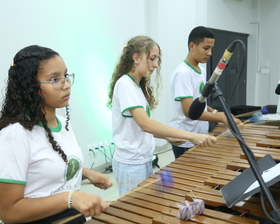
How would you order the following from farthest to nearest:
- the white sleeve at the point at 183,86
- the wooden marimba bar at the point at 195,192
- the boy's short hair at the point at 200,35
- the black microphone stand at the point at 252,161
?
the boy's short hair at the point at 200,35 < the white sleeve at the point at 183,86 < the wooden marimba bar at the point at 195,192 < the black microphone stand at the point at 252,161

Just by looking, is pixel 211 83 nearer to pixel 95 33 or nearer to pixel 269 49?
pixel 95 33

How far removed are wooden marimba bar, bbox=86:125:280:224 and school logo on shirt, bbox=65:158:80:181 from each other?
9.2 inches

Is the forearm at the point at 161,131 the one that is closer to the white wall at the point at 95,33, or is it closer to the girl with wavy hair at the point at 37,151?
the girl with wavy hair at the point at 37,151

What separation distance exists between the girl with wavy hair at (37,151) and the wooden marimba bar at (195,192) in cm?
18

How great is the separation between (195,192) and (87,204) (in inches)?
20.9

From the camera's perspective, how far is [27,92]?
1277mm

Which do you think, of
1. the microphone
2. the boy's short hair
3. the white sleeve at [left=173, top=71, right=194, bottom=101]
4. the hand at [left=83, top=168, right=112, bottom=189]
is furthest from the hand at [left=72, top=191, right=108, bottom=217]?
the boy's short hair

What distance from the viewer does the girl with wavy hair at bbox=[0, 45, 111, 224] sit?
114cm

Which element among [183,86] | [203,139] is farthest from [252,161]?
[183,86]

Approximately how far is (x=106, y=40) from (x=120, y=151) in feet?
9.26

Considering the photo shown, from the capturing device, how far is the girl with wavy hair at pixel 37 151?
114 centimetres

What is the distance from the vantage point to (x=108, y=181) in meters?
1.56

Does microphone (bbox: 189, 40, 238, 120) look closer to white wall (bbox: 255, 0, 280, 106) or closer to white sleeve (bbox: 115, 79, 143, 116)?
white sleeve (bbox: 115, 79, 143, 116)

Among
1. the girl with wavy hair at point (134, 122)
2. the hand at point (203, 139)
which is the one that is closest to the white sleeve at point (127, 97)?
the girl with wavy hair at point (134, 122)
